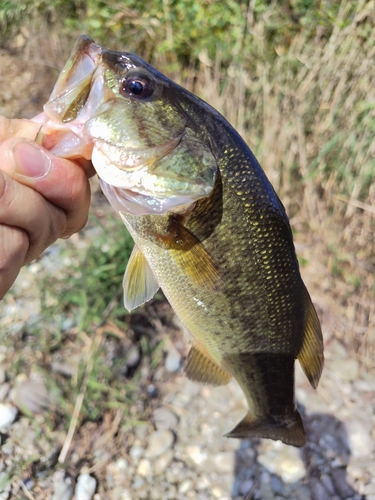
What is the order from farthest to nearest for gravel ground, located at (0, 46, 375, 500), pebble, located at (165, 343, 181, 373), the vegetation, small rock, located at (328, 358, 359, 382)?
small rock, located at (328, 358, 359, 382) → pebble, located at (165, 343, 181, 373) → the vegetation → gravel ground, located at (0, 46, 375, 500)

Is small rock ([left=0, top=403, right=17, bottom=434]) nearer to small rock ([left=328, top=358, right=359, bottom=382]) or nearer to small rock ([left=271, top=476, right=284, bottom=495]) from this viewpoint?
small rock ([left=271, top=476, right=284, bottom=495])

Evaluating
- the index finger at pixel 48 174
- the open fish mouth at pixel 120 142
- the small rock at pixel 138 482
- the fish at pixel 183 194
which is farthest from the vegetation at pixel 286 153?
the open fish mouth at pixel 120 142

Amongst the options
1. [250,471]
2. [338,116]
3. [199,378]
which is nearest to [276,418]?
[199,378]

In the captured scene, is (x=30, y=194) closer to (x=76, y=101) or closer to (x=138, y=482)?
(x=76, y=101)

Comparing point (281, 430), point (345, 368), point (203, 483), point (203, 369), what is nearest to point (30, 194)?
point (203, 369)

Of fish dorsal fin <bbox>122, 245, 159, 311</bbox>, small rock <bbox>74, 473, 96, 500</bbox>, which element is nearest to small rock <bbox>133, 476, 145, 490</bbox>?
small rock <bbox>74, 473, 96, 500</bbox>
